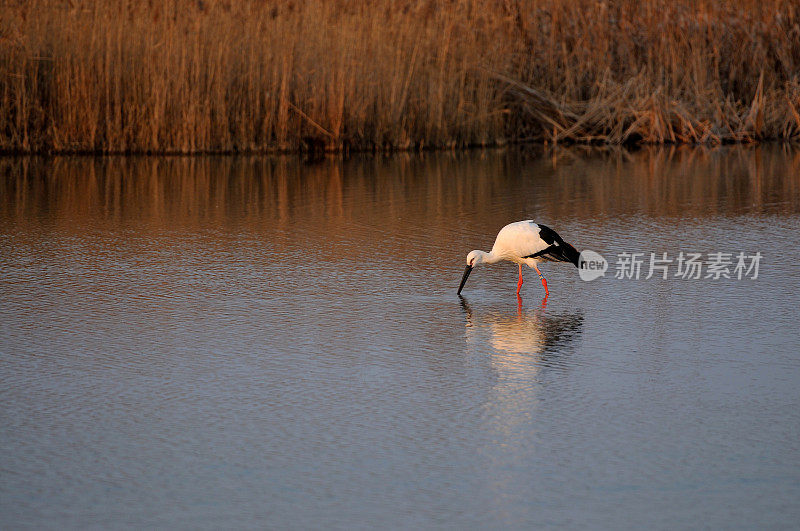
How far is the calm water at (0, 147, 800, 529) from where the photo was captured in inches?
119

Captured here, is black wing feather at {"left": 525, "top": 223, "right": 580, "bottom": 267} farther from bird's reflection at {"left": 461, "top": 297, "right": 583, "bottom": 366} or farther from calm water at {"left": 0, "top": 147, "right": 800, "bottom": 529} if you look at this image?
bird's reflection at {"left": 461, "top": 297, "right": 583, "bottom": 366}

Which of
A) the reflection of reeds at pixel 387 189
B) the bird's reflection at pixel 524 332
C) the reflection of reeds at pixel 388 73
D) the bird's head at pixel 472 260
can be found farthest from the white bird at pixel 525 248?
the reflection of reeds at pixel 388 73

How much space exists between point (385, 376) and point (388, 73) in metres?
9.87

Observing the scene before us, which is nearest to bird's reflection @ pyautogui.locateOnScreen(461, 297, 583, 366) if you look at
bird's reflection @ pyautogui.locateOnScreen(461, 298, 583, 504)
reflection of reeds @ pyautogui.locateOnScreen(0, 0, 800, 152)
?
bird's reflection @ pyautogui.locateOnScreen(461, 298, 583, 504)

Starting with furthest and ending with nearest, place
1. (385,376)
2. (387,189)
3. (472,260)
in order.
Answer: (387,189)
(472,260)
(385,376)

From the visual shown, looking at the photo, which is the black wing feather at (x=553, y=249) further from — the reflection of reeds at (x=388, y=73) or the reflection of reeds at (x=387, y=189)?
the reflection of reeds at (x=388, y=73)

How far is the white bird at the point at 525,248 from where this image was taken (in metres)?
5.70

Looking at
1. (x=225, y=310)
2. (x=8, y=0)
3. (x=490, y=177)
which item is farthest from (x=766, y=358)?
(x=8, y=0)

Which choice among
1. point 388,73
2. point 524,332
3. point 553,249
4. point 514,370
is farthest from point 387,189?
point 514,370

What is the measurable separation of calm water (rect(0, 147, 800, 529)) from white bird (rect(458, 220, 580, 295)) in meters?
0.18

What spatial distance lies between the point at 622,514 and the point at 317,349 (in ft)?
6.29

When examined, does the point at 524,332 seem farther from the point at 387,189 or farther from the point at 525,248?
the point at 387,189

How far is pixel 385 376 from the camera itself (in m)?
4.16

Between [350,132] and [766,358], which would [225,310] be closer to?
[766,358]
